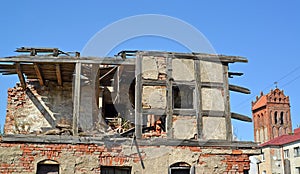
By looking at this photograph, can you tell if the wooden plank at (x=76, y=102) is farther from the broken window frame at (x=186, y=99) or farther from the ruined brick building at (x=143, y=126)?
the broken window frame at (x=186, y=99)

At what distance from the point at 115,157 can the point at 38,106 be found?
15.2 ft

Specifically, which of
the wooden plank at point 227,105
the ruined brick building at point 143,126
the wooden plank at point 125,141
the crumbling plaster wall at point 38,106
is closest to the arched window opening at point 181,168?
the ruined brick building at point 143,126

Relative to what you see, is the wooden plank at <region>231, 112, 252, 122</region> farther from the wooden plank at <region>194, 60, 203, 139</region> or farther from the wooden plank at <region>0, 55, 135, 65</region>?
the wooden plank at <region>0, 55, 135, 65</region>

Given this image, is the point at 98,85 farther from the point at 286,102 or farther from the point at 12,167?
the point at 286,102

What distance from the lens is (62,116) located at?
1366 centimetres

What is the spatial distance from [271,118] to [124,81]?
198 feet

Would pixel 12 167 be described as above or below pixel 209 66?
below

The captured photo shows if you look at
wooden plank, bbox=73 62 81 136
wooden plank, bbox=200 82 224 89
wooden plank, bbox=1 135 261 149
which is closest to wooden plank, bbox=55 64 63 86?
wooden plank, bbox=73 62 81 136

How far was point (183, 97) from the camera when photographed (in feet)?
39.7

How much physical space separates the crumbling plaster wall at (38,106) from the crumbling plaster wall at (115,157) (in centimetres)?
312

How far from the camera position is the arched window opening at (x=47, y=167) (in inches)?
408

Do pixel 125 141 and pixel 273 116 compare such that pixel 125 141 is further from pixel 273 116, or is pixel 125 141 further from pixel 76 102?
pixel 273 116

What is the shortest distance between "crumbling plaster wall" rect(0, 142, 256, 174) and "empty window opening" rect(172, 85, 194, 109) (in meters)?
1.63

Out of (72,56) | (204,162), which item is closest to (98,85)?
(72,56)
